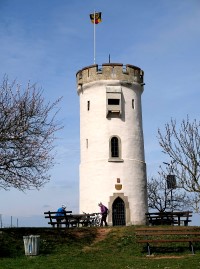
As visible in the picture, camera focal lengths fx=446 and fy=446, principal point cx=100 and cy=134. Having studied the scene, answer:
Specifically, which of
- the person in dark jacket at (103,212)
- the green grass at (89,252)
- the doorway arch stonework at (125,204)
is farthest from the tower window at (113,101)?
the green grass at (89,252)

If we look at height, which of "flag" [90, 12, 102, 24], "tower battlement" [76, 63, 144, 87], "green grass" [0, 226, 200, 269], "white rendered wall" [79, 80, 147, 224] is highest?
"flag" [90, 12, 102, 24]

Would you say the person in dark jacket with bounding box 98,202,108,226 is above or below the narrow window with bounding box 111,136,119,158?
below

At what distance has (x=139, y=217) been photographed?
103ft

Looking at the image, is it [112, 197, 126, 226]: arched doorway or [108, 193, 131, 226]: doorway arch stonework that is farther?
[112, 197, 126, 226]: arched doorway

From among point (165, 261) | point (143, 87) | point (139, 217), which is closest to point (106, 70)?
point (143, 87)

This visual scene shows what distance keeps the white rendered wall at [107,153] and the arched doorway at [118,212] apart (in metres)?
0.56

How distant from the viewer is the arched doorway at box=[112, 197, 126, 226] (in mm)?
30969

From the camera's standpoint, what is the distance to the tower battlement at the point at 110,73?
108 ft

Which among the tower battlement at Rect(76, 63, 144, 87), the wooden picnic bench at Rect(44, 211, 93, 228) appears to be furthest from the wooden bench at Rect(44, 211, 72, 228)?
the tower battlement at Rect(76, 63, 144, 87)

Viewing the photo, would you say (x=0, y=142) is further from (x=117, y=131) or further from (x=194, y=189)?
(x=117, y=131)

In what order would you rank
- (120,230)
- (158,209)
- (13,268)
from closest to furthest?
(13,268)
(120,230)
(158,209)

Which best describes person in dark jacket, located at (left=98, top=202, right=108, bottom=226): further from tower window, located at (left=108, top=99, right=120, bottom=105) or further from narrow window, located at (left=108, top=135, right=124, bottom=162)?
tower window, located at (left=108, top=99, right=120, bottom=105)

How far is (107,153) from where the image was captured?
104 ft

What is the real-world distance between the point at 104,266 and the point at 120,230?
846 cm
